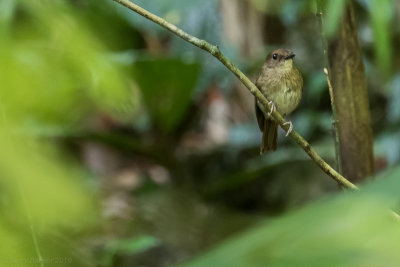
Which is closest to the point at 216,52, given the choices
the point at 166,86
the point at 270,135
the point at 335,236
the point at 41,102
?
the point at 41,102

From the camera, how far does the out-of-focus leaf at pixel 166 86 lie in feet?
11.7

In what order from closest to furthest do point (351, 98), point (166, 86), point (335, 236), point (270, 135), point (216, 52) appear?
1. point (335, 236)
2. point (216, 52)
3. point (351, 98)
4. point (270, 135)
5. point (166, 86)

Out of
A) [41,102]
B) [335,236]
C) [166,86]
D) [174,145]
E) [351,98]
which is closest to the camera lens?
[335,236]

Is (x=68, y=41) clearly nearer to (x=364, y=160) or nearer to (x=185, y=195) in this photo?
(x=364, y=160)

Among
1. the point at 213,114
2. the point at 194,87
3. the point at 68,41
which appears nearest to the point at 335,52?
the point at 68,41

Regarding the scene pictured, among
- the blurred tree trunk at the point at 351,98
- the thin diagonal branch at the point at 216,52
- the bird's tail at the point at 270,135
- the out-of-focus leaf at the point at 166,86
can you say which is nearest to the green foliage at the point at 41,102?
the thin diagonal branch at the point at 216,52

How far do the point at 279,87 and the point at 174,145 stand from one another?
1571mm

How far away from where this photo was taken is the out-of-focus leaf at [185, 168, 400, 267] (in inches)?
11.8

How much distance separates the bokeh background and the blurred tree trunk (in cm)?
11

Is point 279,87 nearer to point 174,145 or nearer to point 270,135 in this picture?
point 270,135

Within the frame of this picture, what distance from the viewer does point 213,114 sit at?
5.31 meters

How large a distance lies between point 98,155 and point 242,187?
66.1 inches

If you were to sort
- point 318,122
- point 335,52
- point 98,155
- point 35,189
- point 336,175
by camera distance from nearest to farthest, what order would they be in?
point 35,189, point 336,175, point 335,52, point 318,122, point 98,155

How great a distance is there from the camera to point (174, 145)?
418 cm
